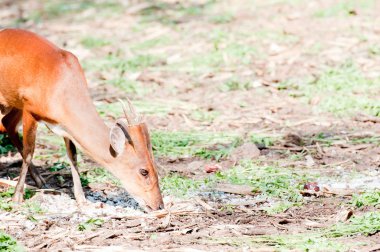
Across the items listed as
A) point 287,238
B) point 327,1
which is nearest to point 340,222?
→ point 287,238

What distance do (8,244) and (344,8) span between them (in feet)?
30.2

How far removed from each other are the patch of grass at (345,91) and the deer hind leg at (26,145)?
4.03 metres

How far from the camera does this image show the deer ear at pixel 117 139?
7.35 m

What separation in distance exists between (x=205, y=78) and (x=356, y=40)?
95.4 inches

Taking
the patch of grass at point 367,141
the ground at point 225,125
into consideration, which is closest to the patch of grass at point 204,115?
the ground at point 225,125

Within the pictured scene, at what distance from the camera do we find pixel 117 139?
7387mm

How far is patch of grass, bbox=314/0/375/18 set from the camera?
14.2 m

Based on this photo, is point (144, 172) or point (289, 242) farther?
point (144, 172)

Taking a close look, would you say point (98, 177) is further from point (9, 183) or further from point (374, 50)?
point (374, 50)

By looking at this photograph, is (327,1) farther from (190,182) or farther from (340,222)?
(340,222)

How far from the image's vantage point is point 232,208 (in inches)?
301

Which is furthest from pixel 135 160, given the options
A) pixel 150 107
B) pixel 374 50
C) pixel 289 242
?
pixel 374 50

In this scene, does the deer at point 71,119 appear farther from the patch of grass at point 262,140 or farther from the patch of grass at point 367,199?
the patch of grass at point 262,140

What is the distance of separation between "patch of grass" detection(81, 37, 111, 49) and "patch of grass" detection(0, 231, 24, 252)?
24.7 feet
